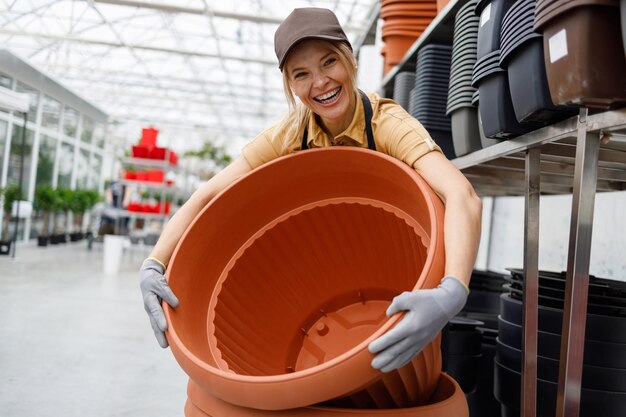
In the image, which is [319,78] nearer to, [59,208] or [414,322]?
[414,322]

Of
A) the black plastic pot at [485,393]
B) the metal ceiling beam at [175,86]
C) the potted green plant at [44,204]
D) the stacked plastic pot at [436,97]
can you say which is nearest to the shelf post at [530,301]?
the black plastic pot at [485,393]

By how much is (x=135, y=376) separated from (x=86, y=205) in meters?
8.78

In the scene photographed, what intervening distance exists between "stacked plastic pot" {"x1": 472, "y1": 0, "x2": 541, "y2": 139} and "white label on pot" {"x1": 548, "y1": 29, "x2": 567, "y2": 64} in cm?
Result: 34

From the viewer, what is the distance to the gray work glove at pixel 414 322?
0.91 meters

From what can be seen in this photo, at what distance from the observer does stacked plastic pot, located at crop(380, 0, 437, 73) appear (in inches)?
111

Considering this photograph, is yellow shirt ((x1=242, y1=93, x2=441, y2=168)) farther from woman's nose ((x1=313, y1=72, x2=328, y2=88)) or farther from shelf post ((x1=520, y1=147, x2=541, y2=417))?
shelf post ((x1=520, y1=147, x2=541, y2=417))

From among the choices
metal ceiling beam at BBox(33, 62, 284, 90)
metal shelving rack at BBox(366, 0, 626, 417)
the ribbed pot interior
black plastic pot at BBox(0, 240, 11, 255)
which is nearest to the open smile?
the ribbed pot interior

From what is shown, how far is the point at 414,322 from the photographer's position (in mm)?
921

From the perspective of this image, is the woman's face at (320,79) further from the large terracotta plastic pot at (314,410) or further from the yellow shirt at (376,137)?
the large terracotta plastic pot at (314,410)

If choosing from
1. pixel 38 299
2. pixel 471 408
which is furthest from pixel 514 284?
pixel 38 299

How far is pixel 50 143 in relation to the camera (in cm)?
1065

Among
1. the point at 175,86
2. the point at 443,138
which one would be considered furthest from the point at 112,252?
the point at 175,86

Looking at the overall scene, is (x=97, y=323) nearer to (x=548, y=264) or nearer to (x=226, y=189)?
(x=226, y=189)

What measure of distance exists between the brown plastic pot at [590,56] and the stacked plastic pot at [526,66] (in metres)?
0.15
